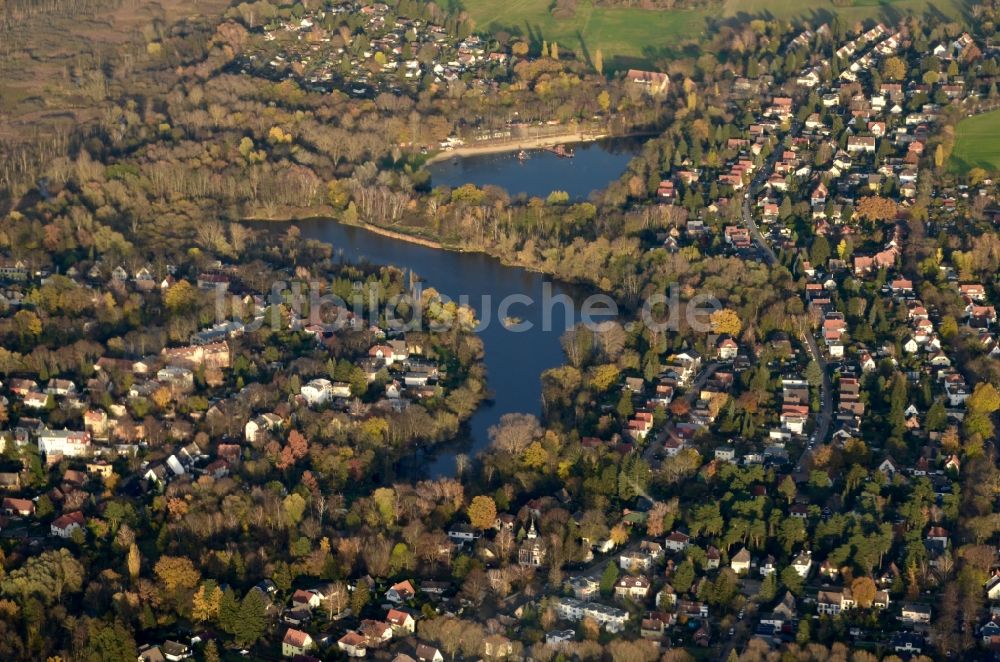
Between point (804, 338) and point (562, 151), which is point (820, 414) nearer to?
point (804, 338)

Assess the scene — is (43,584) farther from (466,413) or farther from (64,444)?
(466,413)

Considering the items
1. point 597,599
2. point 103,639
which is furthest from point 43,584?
point 597,599

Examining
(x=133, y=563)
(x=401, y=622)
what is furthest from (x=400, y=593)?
(x=133, y=563)

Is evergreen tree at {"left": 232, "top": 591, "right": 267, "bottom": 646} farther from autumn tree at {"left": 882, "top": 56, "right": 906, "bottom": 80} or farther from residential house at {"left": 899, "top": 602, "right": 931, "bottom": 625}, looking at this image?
autumn tree at {"left": 882, "top": 56, "right": 906, "bottom": 80}

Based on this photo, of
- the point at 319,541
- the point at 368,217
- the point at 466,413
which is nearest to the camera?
the point at 319,541

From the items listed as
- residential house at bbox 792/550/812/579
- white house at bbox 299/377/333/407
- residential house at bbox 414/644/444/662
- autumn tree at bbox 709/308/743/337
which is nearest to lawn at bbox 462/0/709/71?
autumn tree at bbox 709/308/743/337

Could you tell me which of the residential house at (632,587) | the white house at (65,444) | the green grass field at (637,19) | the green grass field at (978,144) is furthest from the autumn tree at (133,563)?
the green grass field at (637,19)

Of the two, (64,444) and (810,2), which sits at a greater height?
(810,2)
